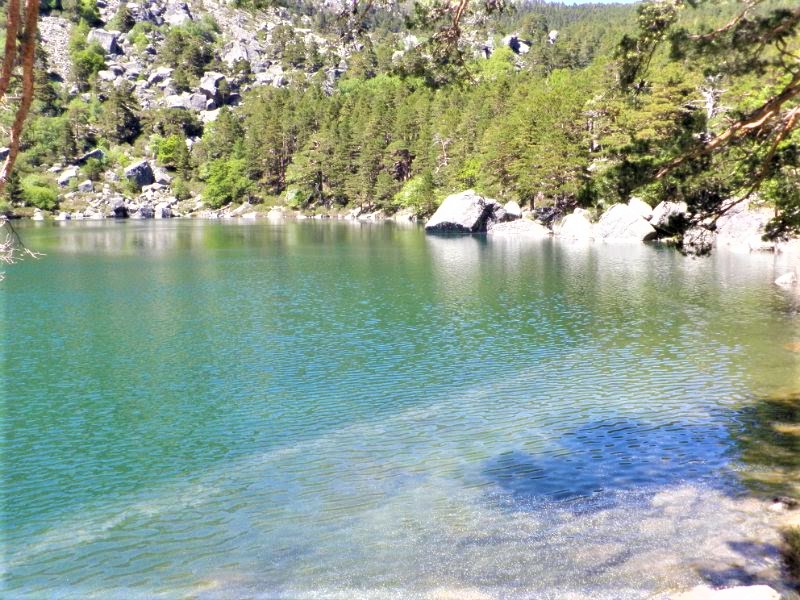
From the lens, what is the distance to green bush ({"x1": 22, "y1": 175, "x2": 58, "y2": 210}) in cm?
9831

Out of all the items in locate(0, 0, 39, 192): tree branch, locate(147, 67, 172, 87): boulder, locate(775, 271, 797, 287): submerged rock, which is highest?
locate(147, 67, 172, 87): boulder

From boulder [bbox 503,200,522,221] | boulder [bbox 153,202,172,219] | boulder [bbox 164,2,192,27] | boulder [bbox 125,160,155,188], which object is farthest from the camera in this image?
boulder [bbox 164,2,192,27]

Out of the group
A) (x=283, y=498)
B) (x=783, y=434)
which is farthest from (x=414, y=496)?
(x=783, y=434)

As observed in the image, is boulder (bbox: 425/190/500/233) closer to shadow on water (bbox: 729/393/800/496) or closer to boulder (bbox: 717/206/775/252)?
boulder (bbox: 717/206/775/252)

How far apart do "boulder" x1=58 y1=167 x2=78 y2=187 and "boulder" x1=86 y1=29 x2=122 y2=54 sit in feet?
194

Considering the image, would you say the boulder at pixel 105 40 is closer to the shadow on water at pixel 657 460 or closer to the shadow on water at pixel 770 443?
the shadow on water at pixel 657 460

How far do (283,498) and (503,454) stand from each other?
4068 millimetres

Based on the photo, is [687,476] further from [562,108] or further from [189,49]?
[189,49]

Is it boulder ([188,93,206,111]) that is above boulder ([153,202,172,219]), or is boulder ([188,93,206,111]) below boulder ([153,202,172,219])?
above

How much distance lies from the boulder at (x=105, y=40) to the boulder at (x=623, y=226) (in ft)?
470

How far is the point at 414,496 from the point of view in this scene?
10445 millimetres

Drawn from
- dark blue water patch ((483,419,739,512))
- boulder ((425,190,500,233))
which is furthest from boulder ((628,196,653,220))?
dark blue water patch ((483,419,739,512))

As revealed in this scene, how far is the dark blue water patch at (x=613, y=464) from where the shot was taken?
10414 mm

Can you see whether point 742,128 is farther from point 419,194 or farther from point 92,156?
point 92,156
